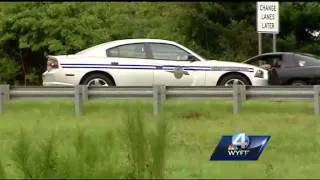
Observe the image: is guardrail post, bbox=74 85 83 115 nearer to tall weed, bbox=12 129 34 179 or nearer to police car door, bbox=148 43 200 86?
police car door, bbox=148 43 200 86

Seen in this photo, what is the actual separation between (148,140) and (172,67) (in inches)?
315

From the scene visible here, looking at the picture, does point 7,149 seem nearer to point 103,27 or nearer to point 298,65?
point 298,65

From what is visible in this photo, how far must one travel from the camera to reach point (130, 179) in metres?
7.27

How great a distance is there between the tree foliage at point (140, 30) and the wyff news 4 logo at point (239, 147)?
18.3m

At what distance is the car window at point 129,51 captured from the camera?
15250mm

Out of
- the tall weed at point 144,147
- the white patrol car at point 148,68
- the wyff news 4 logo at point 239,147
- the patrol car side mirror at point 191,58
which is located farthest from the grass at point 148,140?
the patrol car side mirror at point 191,58

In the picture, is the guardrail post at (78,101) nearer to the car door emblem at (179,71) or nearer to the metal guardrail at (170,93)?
the metal guardrail at (170,93)

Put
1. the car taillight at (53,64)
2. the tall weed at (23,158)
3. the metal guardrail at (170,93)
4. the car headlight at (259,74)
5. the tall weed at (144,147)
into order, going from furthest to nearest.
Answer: the car headlight at (259,74) < the car taillight at (53,64) < the metal guardrail at (170,93) < the tall weed at (23,158) < the tall weed at (144,147)

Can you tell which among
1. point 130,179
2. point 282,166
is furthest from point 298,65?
point 130,179

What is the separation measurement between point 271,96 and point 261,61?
5.35 m

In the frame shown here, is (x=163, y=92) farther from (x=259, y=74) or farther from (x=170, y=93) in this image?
(x=259, y=74)

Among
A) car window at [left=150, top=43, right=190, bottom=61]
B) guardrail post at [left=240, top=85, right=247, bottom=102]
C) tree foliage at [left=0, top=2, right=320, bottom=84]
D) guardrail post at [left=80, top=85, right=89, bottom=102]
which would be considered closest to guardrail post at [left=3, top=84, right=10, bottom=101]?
guardrail post at [left=80, top=85, right=89, bottom=102]


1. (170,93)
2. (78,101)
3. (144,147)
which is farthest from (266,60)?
(144,147)

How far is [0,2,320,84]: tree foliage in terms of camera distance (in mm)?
26453
